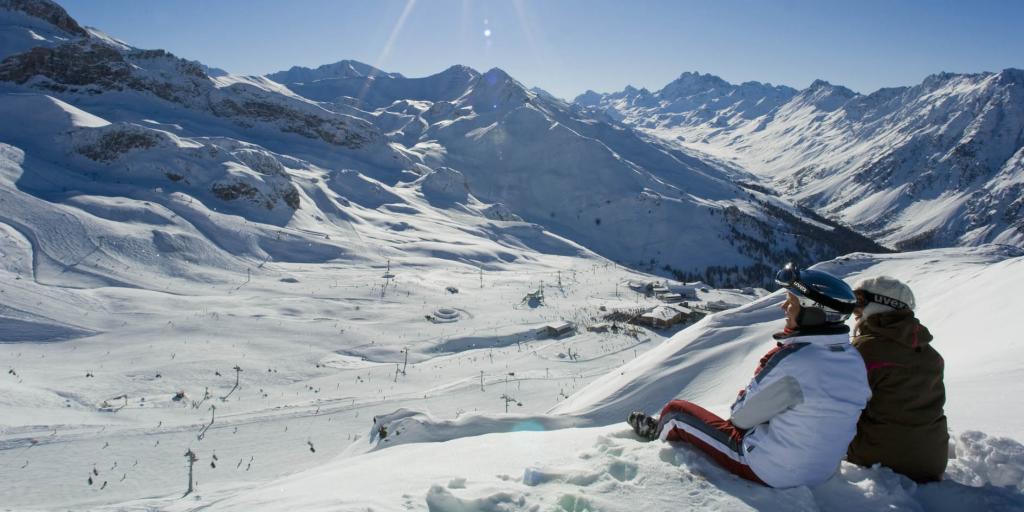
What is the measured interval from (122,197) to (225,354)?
35.2 meters

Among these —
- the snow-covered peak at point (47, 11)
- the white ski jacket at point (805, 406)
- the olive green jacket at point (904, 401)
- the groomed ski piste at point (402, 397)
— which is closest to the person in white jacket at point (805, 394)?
the white ski jacket at point (805, 406)

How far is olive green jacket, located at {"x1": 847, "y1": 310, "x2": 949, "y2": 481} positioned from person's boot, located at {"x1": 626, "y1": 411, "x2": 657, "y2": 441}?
6.03 feet

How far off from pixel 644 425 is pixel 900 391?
2.29 meters

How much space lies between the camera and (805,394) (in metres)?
4.07

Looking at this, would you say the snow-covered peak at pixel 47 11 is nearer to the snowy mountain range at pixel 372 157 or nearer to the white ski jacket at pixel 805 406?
the snowy mountain range at pixel 372 157

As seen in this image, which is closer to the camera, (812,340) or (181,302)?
(812,340)

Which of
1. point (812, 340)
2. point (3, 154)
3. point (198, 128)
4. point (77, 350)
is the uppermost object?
point (198, 128)

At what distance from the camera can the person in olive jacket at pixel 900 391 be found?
440 cm

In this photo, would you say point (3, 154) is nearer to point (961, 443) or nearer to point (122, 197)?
point (122, 197)

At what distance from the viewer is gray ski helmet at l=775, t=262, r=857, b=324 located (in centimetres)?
412

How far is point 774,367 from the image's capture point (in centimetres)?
417

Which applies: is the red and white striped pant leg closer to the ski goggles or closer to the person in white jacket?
the person in white jacket

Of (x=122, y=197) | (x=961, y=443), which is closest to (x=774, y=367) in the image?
(x=961, y=443)

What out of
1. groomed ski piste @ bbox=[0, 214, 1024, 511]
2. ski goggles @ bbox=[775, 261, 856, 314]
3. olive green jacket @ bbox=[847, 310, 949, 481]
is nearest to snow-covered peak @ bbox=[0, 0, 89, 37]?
groomed ski piste @ bbox=[0, 214, 1024, 511]
